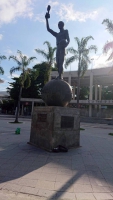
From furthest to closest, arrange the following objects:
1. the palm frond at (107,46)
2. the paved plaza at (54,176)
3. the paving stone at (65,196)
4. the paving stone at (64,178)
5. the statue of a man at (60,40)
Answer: the palm frond at (107,46)
the statue of a man at (60,40)
the paving stone at (64,178)
the paved plaza at (54,176)
the paving stone at (65,196)

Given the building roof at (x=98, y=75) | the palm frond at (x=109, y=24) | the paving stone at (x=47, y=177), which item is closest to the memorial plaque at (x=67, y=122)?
the paving stone at (x=47, y=177)

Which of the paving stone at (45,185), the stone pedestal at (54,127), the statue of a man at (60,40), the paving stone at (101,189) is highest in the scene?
the statue of a man at (60,40)

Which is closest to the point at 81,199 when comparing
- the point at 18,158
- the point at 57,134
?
the point at 18,158

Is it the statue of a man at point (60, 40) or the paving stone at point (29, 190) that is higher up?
the statue of a man at point (60, 40)

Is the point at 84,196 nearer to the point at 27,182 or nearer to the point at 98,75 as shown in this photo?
the point at 27,182

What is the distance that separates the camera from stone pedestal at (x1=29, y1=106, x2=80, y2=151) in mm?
6422

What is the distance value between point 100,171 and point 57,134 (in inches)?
90.1

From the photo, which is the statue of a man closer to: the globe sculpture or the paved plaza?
the globe sculpture

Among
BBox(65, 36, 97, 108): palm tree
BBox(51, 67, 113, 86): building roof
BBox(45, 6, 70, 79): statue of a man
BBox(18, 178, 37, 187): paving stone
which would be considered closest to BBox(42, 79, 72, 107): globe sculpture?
BBox(45, 6, 70, 79): statue of a man

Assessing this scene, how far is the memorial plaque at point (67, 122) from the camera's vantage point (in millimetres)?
6754

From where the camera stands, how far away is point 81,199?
10.0 feet

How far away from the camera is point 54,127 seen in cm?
638

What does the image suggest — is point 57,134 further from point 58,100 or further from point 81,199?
point 81,199

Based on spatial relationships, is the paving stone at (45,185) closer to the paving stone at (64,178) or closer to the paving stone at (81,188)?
the paving stone at (64,178)
